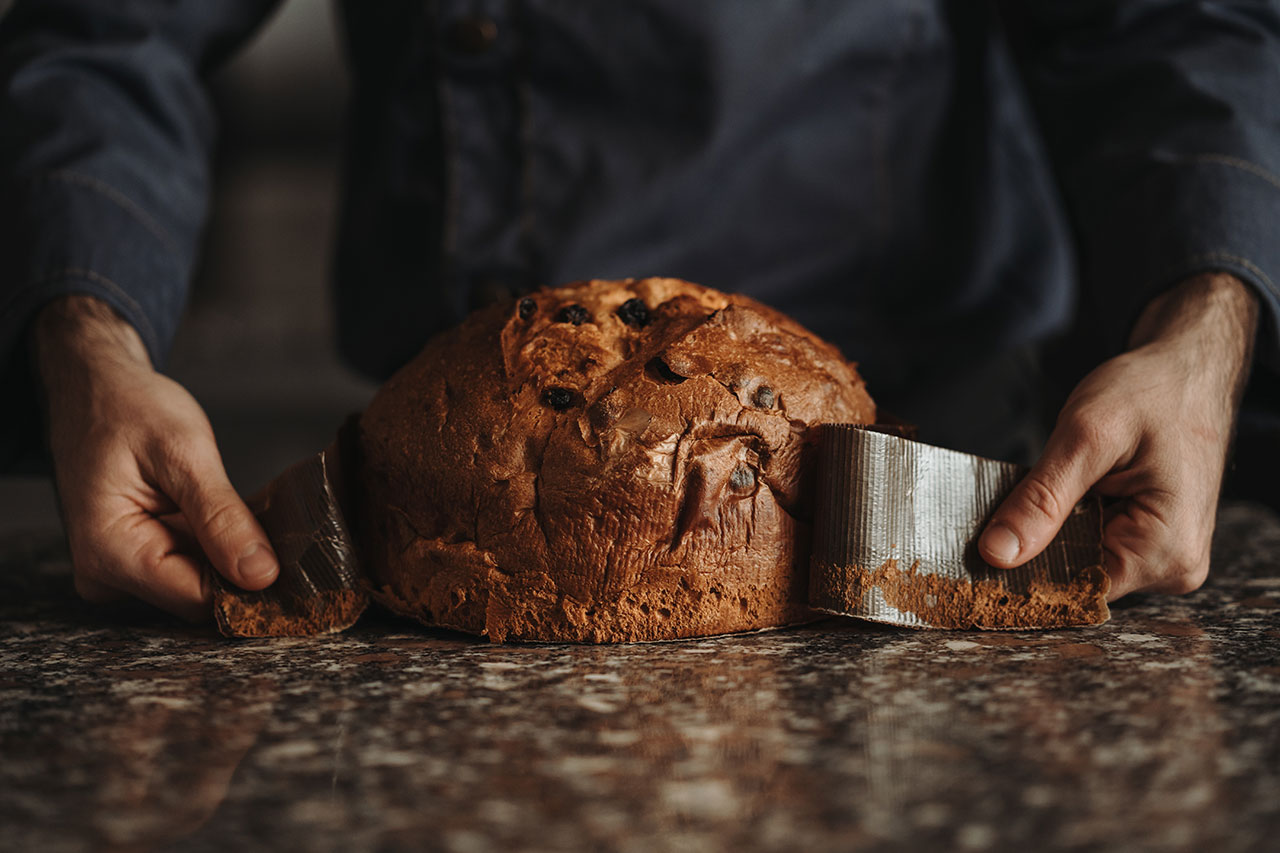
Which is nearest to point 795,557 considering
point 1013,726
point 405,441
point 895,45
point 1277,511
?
point 1013,726

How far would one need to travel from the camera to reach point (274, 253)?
177 inches

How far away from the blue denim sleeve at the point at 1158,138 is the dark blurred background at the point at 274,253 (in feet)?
9.67

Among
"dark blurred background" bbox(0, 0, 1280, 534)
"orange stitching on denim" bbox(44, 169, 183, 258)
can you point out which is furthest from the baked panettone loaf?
"dark blurred background" bbox(0, 0, 1280, 534)

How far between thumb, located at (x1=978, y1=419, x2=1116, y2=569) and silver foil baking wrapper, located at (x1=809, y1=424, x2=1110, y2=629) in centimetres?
3

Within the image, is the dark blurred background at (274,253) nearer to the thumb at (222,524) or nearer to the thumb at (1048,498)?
the thumb at (222,524)

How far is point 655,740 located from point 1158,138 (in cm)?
100

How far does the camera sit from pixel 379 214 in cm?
160

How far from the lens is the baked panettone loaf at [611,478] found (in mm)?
933

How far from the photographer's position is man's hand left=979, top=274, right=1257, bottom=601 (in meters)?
0.96

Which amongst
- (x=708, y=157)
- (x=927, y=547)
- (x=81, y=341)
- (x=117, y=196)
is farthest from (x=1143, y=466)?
(x=117, y=196)

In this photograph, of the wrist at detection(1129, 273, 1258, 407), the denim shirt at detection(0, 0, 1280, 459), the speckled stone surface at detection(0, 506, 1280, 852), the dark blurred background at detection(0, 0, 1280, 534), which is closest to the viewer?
the speckled stone surface at detection(0, 506, 1280, 852)

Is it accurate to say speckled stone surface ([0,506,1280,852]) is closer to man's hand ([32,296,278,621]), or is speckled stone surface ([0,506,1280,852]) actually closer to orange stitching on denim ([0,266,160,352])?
man's hand ([32,296,278,621])

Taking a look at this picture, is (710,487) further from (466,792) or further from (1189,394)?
(1189,394)

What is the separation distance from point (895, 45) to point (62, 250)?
1.09 meters
